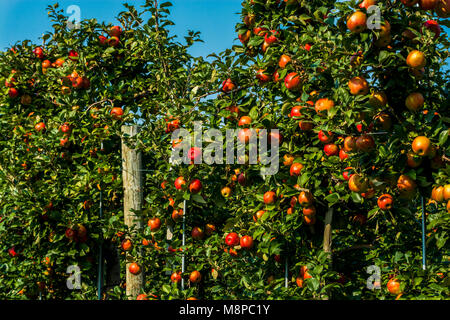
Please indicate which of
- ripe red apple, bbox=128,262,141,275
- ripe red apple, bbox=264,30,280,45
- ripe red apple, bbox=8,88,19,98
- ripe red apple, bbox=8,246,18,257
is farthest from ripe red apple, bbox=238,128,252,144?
ripe red apple, bbox=8,88,19,98

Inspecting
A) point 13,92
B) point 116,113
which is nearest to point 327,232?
point 116,113

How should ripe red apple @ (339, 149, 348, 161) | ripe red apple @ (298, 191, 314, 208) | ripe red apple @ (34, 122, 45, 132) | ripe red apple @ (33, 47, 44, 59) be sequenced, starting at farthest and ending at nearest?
ripe red apple @ (33, 47, 44, 59)
ripe red apple @ (34, 122, 45, 132)
ripe red apple @ (298, 191, 314, 208)
ripe red apple @ (339, 149, 348, 161)

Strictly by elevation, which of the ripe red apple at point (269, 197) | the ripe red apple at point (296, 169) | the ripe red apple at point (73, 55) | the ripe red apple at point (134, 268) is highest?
the ripe red apple at point (73, 55)

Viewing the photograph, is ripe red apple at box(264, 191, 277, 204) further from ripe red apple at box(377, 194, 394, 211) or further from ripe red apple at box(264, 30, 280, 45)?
ripe red apple at box(264, 30, 280, 45)

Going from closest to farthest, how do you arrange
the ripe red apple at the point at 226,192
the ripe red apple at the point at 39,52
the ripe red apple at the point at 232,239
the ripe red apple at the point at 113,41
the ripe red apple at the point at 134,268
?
1. the ripe red apple at the point at 232,239
2. the ripe red apple at the point at 226,192
3. the ripe red apple at the point at 134,268
4. the ripe red apple at the point at 113,41
5. the ripe red apple at the point at 39,52

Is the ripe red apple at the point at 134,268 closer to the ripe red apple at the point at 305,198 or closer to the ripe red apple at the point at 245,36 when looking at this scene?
the ripe red apple at the point at 305,198

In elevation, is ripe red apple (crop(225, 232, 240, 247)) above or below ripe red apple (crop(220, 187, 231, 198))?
below

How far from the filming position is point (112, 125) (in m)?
4.15

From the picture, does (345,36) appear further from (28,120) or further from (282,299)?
(28,120)

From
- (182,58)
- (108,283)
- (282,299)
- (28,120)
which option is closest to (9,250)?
(108,283)

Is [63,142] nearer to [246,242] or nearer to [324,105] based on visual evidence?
[246,242]

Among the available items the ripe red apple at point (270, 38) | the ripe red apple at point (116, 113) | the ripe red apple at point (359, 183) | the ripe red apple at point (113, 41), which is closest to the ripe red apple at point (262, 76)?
the ripe red apple at point (270, 38)

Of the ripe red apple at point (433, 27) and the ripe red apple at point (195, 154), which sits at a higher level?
the ripe red apple at point (433, 27)

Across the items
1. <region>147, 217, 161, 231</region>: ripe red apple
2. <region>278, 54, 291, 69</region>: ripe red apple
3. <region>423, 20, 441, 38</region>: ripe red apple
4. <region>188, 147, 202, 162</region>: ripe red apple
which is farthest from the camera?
<region>147, 217, 161, 231</region>: ripe red apple
